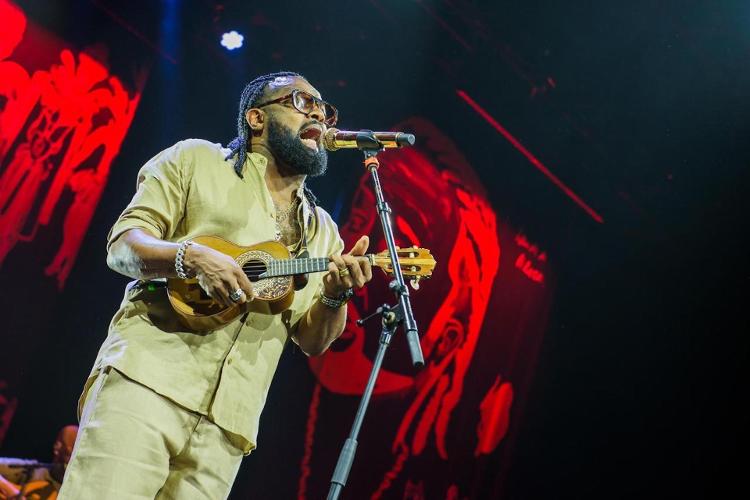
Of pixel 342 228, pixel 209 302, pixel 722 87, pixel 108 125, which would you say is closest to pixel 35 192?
pixel 108 125

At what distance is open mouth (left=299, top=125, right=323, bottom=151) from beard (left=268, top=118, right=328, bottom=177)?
0.02 meters

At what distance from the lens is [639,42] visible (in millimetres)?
6328

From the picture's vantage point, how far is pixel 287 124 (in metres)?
3.17

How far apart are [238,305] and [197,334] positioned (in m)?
0.19

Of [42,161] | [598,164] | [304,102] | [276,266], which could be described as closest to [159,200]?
[276,266]

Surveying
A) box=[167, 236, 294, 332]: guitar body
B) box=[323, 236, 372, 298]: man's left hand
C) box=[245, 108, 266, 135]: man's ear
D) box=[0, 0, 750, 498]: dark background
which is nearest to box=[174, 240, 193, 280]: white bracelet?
box=[167, 236, 294, 332]: guitar body

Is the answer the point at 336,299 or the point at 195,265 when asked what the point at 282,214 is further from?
the point at 195,265

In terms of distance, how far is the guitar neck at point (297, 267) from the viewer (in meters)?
2.57

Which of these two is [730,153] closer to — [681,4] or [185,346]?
[681,4]

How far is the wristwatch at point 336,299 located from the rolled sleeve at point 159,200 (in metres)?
0.66

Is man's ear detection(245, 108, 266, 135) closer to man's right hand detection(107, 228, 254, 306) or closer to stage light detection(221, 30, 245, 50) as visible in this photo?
man's right hand detection(107, 228, 254, 306)

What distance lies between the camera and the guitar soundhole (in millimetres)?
2602

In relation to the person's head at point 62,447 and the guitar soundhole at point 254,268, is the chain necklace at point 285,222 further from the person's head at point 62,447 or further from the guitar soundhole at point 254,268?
the person's head at point 62,447

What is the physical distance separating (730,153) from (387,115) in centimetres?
345
